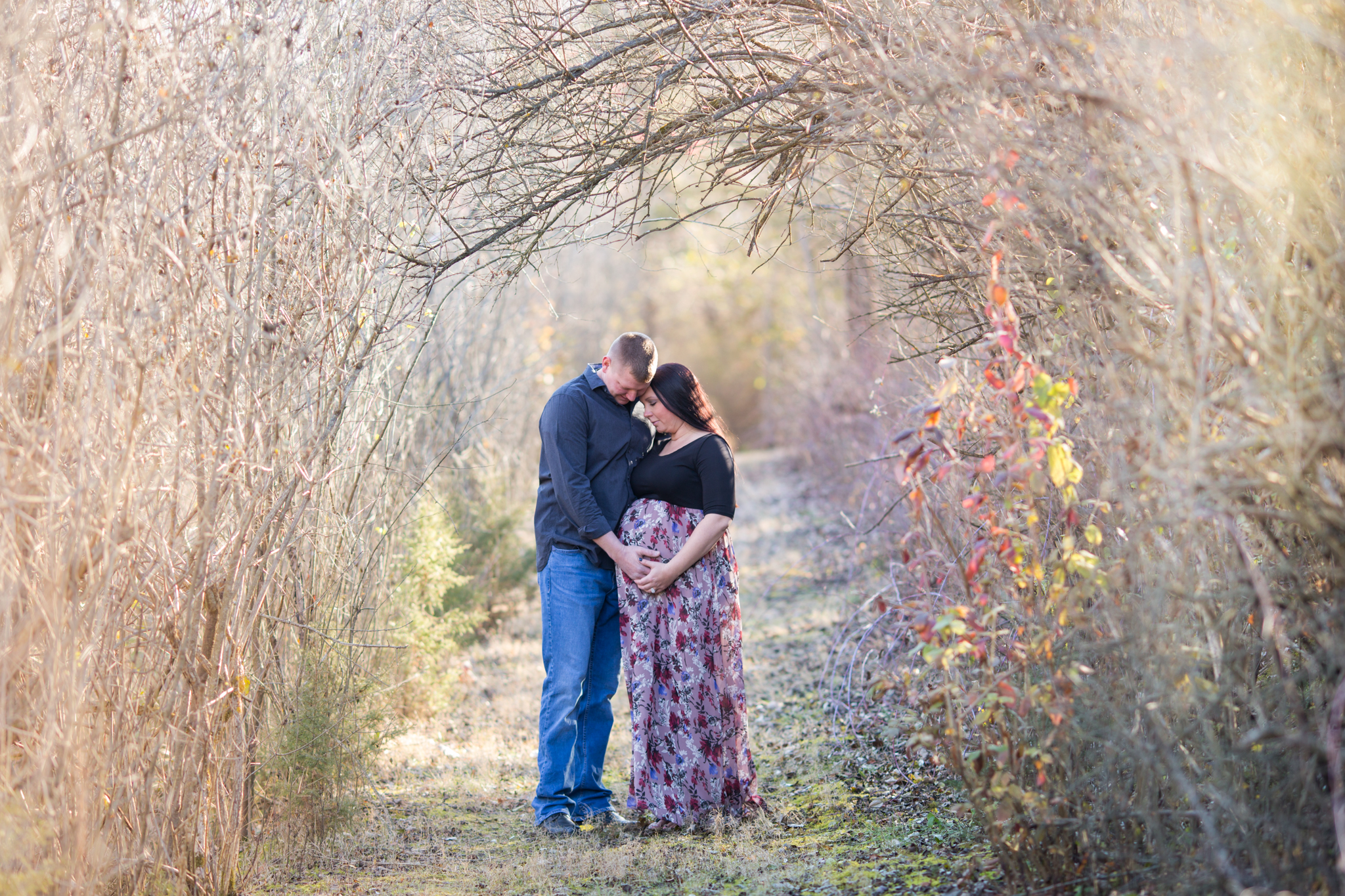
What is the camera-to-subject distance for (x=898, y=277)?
4.96 m

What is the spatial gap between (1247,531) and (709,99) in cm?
275

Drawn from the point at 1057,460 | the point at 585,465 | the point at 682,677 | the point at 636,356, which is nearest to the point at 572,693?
the point at 682,677

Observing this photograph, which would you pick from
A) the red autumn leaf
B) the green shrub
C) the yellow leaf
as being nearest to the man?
the green shrub

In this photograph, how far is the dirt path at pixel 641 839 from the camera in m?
3.65

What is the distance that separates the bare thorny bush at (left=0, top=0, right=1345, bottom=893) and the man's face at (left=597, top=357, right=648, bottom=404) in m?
0.88

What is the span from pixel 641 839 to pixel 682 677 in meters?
0.66

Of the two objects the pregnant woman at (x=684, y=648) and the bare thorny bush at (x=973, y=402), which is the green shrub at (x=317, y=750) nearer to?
the bare thorny bush at (x=973, y=402)

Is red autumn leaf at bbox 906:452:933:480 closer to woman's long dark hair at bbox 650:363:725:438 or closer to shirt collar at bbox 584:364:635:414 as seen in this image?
woman's long dark hair at bbox 650:363:725:438

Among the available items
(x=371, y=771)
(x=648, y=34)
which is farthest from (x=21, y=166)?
(x=371, y=771)

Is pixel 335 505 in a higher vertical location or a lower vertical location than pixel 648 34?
lower

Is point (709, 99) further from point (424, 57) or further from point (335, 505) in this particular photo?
point (335, 505)

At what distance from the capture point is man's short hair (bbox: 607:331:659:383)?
→ 421 centimetres

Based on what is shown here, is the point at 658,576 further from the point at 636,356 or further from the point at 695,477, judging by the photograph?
the point at 636,356

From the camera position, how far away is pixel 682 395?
167 inches
